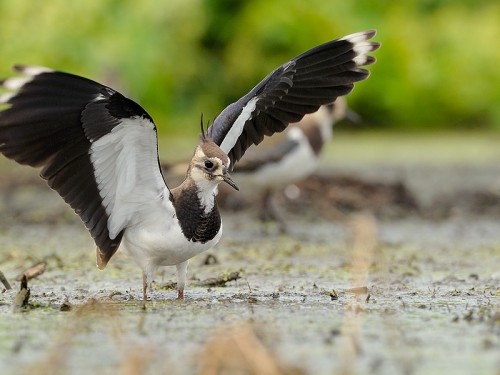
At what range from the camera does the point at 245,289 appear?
22.8 feet

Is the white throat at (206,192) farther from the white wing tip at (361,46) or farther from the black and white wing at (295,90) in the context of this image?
the white wing tip at (361,46)

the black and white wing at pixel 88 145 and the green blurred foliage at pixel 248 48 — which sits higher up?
the green blurred foliage at pixel 248 48

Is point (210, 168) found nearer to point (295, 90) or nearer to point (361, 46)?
point (295, 90)

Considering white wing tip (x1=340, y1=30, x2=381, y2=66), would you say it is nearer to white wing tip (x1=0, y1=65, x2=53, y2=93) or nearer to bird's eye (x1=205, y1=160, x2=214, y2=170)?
bird's eye (x1=205, y1=160, x2=214, y2=170)

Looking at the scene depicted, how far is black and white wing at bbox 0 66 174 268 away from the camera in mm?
5867

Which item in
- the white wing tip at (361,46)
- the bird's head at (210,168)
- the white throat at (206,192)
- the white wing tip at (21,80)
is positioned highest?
the white wing tip at (361,46)

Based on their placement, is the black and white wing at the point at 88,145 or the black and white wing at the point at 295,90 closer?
the black and white wing at the point at 88,145

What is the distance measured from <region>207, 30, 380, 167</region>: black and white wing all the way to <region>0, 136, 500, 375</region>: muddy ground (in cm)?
80

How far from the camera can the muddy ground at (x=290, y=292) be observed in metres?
4.70

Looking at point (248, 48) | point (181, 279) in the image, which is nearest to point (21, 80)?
point (181, 279)

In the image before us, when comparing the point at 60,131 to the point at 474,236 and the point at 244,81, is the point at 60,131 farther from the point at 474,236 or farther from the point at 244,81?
the point at 244,81

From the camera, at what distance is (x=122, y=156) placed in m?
6.14

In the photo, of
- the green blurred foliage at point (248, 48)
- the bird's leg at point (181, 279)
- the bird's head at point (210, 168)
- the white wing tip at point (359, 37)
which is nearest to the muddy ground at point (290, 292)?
the bird's leg at point (181, 279)

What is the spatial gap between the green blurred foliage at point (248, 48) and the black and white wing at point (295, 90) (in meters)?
8.86
